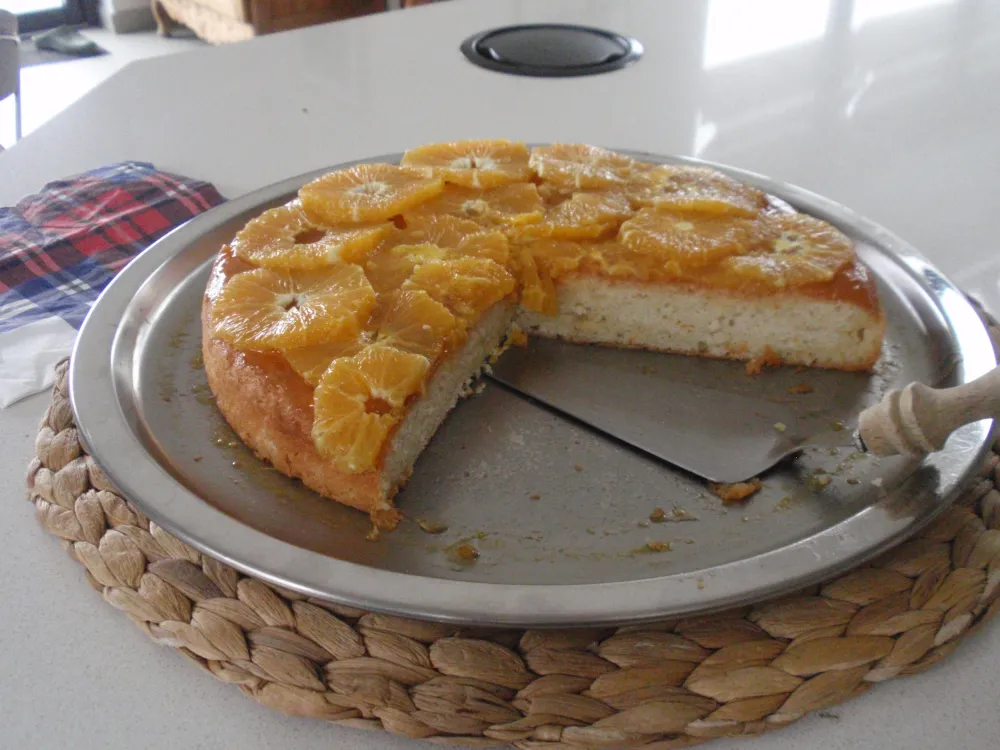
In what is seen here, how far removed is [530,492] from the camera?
1747 mm

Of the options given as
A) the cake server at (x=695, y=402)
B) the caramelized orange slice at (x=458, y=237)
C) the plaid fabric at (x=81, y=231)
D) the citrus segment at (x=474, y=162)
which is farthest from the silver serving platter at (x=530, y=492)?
the citrus segment at (x=474, y=162)

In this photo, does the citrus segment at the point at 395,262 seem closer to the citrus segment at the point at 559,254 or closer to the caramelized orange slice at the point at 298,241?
the caramelized orange slice at the point at 298,241

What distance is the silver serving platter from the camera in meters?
1.33

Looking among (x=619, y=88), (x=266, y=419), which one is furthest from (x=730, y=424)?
(x=619, y=88)

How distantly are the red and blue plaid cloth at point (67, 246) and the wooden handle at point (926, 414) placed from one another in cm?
175

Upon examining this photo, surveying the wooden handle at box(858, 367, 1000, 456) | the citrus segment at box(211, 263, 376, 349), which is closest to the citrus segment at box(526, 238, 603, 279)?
the citrus segment at box(211, 263, 376, 349)

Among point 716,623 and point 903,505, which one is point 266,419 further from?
point 903,505

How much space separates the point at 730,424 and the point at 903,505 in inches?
20.6

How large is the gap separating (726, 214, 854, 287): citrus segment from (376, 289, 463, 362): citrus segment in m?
0.75

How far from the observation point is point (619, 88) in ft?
11.6

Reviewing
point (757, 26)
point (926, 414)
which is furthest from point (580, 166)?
point (757, 26)

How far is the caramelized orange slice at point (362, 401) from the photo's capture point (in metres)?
1.65

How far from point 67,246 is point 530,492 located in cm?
154

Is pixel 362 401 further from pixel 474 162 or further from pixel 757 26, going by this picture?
pixel 757 26
